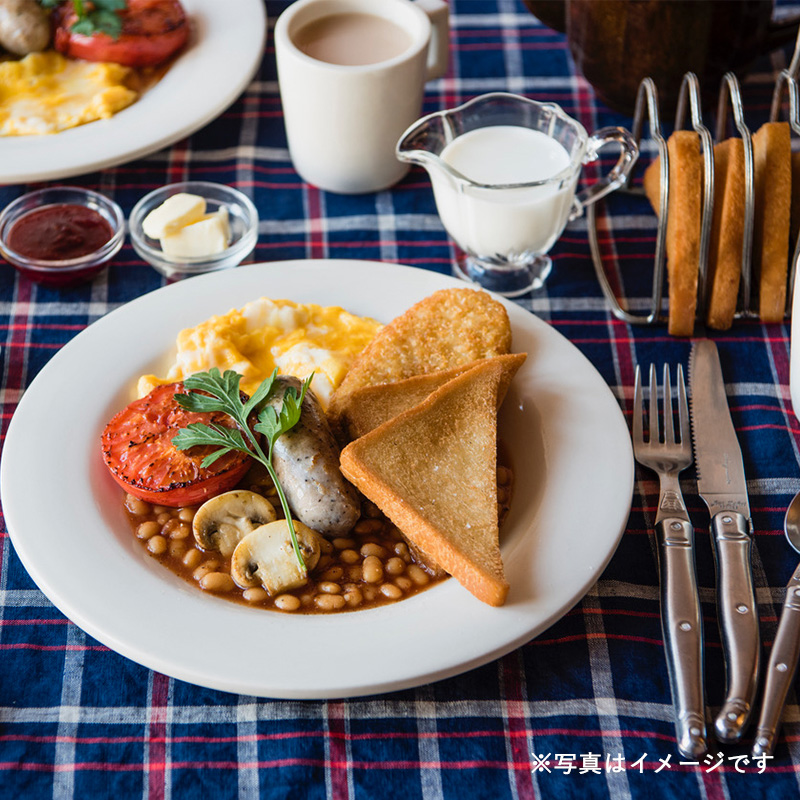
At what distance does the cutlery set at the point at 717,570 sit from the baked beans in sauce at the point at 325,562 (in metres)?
0.42

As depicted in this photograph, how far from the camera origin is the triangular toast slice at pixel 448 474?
6.56ft

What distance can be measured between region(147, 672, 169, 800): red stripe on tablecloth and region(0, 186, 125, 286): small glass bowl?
141 centimetres

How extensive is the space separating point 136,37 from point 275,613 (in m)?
2.33

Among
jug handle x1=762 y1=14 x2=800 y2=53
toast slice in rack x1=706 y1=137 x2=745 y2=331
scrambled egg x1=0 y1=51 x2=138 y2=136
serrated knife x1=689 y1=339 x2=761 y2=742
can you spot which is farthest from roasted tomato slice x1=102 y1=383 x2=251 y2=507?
jug handle x1=762 y1=14 x2=800 y2=53

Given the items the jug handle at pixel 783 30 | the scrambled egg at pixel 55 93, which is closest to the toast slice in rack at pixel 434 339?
the scrambled egg at pixel 55 93

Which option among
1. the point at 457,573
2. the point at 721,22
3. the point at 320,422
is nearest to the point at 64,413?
the point at 320,422

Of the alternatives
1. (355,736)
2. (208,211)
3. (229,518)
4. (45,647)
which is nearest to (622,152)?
(208,211)

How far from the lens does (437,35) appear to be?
3.36 metres

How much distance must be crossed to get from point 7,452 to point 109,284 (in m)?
0.93

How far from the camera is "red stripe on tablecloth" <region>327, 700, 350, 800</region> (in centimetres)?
190

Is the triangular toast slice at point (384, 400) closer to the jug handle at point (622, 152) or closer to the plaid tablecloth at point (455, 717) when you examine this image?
the plaid tablecloth at point (455, 717)

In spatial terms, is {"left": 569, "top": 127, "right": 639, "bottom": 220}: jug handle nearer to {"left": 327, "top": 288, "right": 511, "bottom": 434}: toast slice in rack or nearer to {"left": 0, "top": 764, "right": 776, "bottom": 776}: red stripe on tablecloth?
{"left": 327, "top": 288, "right": 511, "bottom": 434}: toast slice in rack

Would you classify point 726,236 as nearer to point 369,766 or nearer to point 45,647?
point 369,766

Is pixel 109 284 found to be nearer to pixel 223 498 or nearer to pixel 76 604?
pixel 223 498
